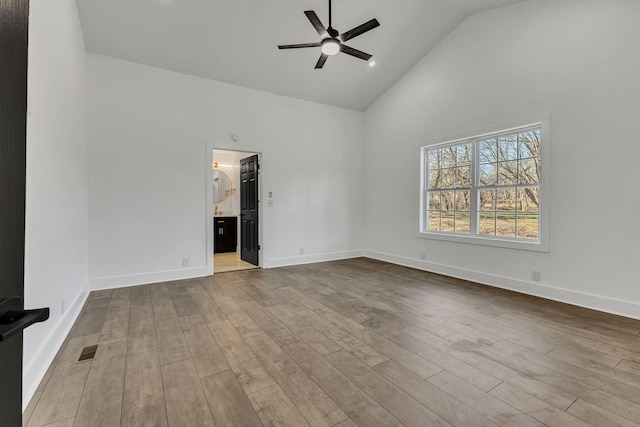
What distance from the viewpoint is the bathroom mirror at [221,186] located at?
7441 millimetres

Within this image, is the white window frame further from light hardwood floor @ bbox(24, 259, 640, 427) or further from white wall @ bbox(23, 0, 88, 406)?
white wall @ bbox(23, 0, 88, 406)

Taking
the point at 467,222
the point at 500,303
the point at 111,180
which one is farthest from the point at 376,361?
the point at 111,180

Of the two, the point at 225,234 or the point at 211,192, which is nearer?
the point at 211,192

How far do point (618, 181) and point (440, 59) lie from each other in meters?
3.08

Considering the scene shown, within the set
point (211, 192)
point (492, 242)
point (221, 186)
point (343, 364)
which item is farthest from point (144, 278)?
point (492, 242)

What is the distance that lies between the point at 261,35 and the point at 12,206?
14.2 feet

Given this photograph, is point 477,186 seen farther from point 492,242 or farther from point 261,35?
point 261,35

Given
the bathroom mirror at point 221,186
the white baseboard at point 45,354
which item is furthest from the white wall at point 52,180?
the bathroom mirror at point 221,186

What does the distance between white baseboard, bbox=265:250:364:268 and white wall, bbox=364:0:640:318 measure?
1832mm

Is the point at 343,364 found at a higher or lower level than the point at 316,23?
lower

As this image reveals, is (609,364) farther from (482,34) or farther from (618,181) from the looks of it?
(482,34)

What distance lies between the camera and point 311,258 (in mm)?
5891

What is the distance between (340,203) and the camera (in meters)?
6.29

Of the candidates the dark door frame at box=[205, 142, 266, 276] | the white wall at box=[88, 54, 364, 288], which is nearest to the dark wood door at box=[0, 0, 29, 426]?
the white wall at box=[88, 54, 364, 288]
